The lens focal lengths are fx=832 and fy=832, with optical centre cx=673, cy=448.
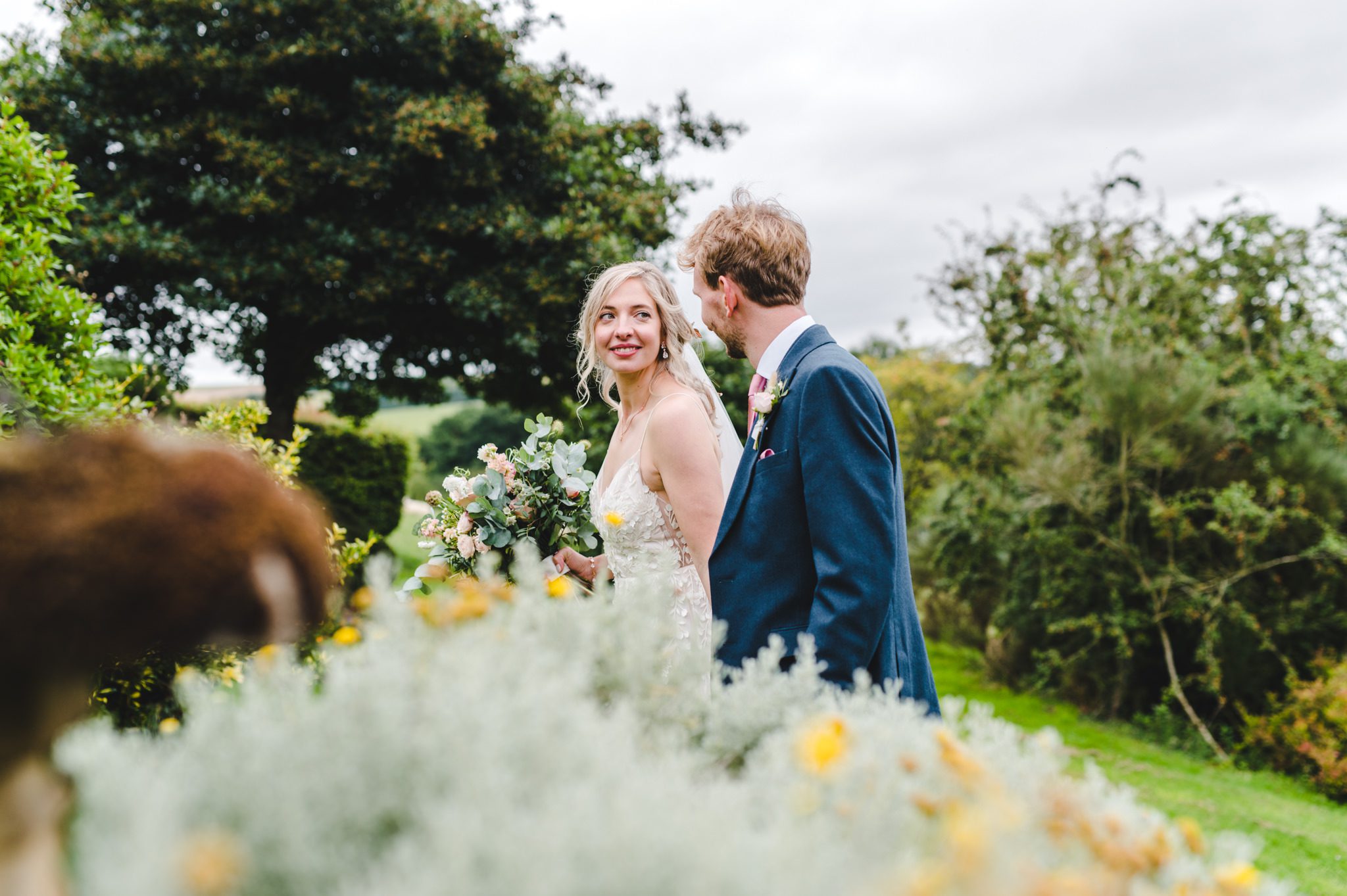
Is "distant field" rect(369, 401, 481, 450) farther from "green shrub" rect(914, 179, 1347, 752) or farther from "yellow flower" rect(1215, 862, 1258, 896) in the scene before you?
"yellow flower" rect(1215, 862, 1258, 896)

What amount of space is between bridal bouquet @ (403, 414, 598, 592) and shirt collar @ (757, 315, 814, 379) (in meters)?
1.21

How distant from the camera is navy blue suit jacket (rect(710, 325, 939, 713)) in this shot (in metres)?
2.35

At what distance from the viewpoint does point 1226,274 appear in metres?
10.8

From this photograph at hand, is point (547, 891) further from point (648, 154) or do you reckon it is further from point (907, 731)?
point (648, 154)

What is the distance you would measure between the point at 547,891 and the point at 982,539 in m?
12.1

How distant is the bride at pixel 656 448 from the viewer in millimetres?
3260

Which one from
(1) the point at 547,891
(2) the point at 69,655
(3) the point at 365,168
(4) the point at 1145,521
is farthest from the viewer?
(3) the point at 365,168

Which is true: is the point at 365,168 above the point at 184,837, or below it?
above

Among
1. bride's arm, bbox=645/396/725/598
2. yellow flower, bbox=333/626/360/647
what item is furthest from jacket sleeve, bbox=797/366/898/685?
yellow flower, bbox=333/626/360/647

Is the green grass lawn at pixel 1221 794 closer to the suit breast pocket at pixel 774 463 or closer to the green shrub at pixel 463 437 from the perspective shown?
the suit breast pocket at pixel 774 463

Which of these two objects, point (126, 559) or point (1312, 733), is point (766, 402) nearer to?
point (126, 559)

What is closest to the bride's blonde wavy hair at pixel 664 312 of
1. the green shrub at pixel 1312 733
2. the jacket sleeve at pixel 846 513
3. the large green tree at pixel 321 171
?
the jacket sleeve at pixel 846 513

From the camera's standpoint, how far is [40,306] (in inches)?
151

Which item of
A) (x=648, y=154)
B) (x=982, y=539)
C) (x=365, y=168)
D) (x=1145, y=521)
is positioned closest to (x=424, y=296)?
(x=365, y=168)
